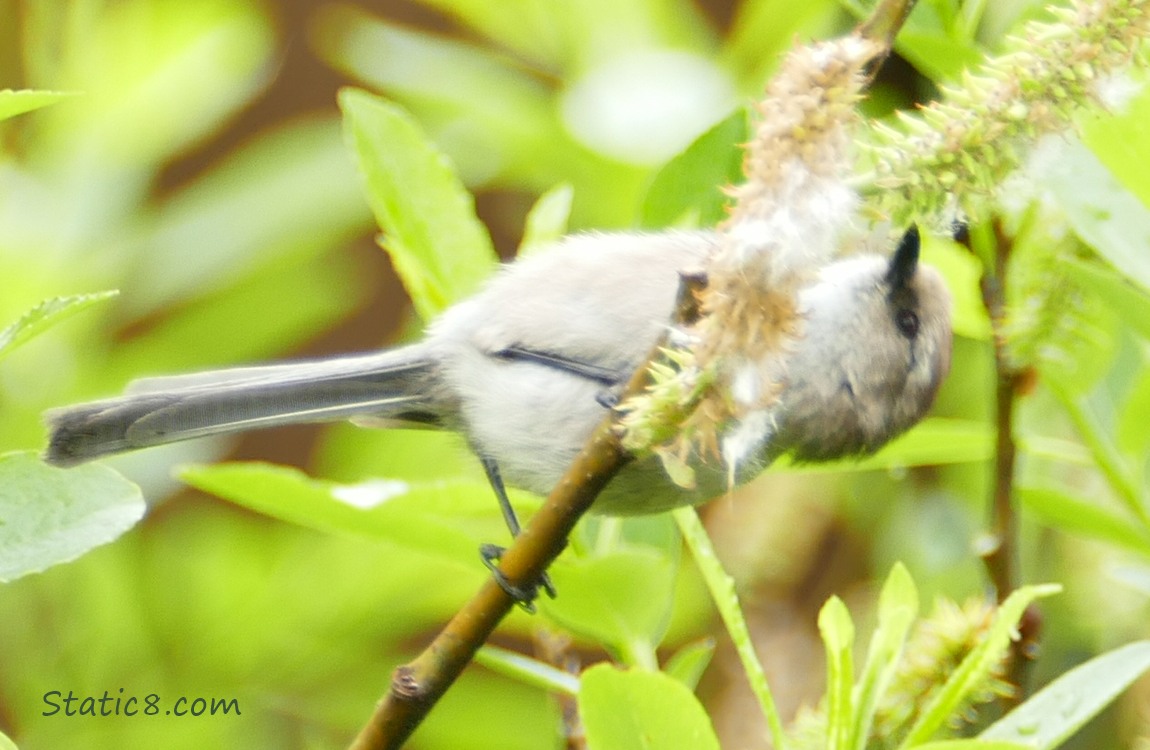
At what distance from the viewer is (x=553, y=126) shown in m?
2.74

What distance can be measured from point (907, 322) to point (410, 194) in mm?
826

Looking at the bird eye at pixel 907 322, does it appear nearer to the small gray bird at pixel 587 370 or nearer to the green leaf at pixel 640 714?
the small gray bird at pixel 587 370

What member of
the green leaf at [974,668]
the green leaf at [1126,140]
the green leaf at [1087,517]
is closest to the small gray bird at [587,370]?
the green leaf at [1087,517]

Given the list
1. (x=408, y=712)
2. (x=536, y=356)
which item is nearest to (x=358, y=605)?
(x=536, y=356)

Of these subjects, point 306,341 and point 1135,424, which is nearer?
point 1135,424

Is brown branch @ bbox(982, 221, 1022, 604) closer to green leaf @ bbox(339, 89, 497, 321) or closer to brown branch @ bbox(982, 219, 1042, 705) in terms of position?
brown branch @ bbox(982, 219, 1042, 705)

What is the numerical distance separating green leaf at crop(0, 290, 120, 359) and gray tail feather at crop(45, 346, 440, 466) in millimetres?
437

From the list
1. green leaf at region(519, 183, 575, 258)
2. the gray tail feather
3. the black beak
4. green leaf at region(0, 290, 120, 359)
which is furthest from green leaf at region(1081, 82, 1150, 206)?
the gray tail feather

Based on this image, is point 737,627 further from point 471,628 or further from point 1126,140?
point 1126,140

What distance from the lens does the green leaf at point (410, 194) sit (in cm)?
182

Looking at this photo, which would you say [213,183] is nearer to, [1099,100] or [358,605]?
[358,605]

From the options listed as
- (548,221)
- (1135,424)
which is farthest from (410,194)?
(1135,424)

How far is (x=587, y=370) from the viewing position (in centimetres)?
209

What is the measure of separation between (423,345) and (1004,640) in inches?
46.1
